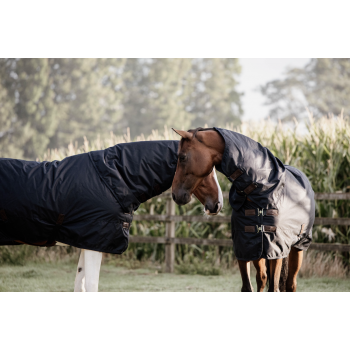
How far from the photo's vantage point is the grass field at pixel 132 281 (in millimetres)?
4562

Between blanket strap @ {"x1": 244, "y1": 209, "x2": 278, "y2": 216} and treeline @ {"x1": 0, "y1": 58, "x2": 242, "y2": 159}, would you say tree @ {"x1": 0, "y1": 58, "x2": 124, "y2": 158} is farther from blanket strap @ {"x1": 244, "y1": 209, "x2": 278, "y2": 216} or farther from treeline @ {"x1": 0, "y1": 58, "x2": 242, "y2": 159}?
blanket strap @ {"x1": 244, "y1": 209, "x2": 278, "y2": 216}

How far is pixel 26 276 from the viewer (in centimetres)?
532

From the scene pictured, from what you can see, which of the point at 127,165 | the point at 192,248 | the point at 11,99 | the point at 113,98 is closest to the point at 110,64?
the point at 113,98

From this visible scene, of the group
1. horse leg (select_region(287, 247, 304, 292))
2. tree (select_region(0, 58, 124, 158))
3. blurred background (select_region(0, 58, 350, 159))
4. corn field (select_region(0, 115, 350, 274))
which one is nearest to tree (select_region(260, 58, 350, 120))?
blurred background (select_region(0, 58, 350, 159))

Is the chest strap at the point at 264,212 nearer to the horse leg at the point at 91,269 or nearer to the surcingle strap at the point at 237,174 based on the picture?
the surcingle strap at the point at 237,174

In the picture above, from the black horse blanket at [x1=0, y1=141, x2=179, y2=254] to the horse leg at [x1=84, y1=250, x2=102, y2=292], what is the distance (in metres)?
0.06

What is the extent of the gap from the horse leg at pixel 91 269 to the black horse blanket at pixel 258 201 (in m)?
1.03

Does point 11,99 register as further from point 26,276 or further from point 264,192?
point 264,192

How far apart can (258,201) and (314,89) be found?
26.0 metres

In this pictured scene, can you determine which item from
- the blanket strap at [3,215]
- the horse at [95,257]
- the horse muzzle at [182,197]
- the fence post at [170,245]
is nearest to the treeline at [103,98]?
the fence post at [170,245]

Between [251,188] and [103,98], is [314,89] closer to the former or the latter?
[103,98]

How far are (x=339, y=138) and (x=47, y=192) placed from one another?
15.0 ft

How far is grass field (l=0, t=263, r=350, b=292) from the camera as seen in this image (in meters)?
4.56

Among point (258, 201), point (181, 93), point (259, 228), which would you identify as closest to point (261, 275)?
point (259, 228)
